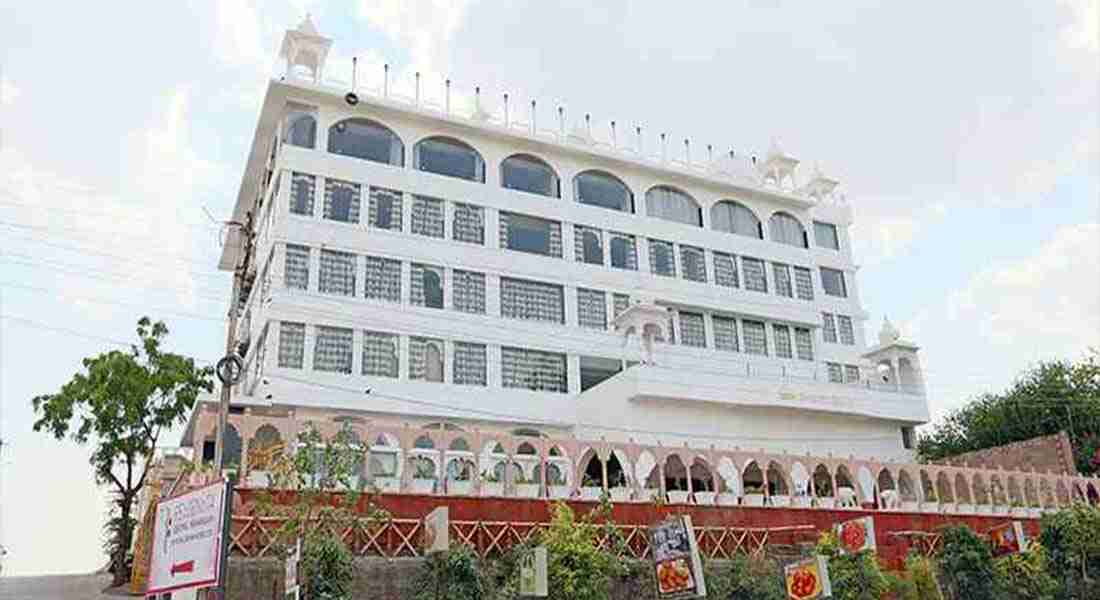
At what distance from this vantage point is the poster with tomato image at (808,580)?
17719mm

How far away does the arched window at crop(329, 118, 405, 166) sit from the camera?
32.9 metres

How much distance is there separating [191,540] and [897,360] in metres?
34.1

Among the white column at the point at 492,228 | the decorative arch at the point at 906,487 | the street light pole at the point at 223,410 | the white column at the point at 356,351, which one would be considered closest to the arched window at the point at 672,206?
the white column at the point at 492,228

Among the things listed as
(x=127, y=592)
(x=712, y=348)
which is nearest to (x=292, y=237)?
(x=127, y=592)

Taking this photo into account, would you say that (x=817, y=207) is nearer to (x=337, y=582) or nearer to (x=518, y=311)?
(x=518, y=311)

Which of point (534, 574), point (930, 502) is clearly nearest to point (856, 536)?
point (930, 502)

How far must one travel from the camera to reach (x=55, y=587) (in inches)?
1126

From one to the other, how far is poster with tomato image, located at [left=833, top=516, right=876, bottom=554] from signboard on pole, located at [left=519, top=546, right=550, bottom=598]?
28.6 ft

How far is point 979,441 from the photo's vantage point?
45.1 metres

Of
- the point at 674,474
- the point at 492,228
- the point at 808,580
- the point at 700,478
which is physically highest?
the point at 492,228

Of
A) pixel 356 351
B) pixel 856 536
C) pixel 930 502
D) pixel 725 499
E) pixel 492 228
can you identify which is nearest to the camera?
pixel 856 536

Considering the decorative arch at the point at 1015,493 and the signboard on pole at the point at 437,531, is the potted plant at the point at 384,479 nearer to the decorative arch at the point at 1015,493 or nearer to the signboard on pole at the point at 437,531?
the signboard on pole at the point at 437,531

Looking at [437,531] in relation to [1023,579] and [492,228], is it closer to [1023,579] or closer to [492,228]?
[492,228]

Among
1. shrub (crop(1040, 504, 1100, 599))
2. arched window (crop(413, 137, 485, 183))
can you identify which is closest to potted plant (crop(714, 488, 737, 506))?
shrub (crop(1040, 504, 1100, 599))
